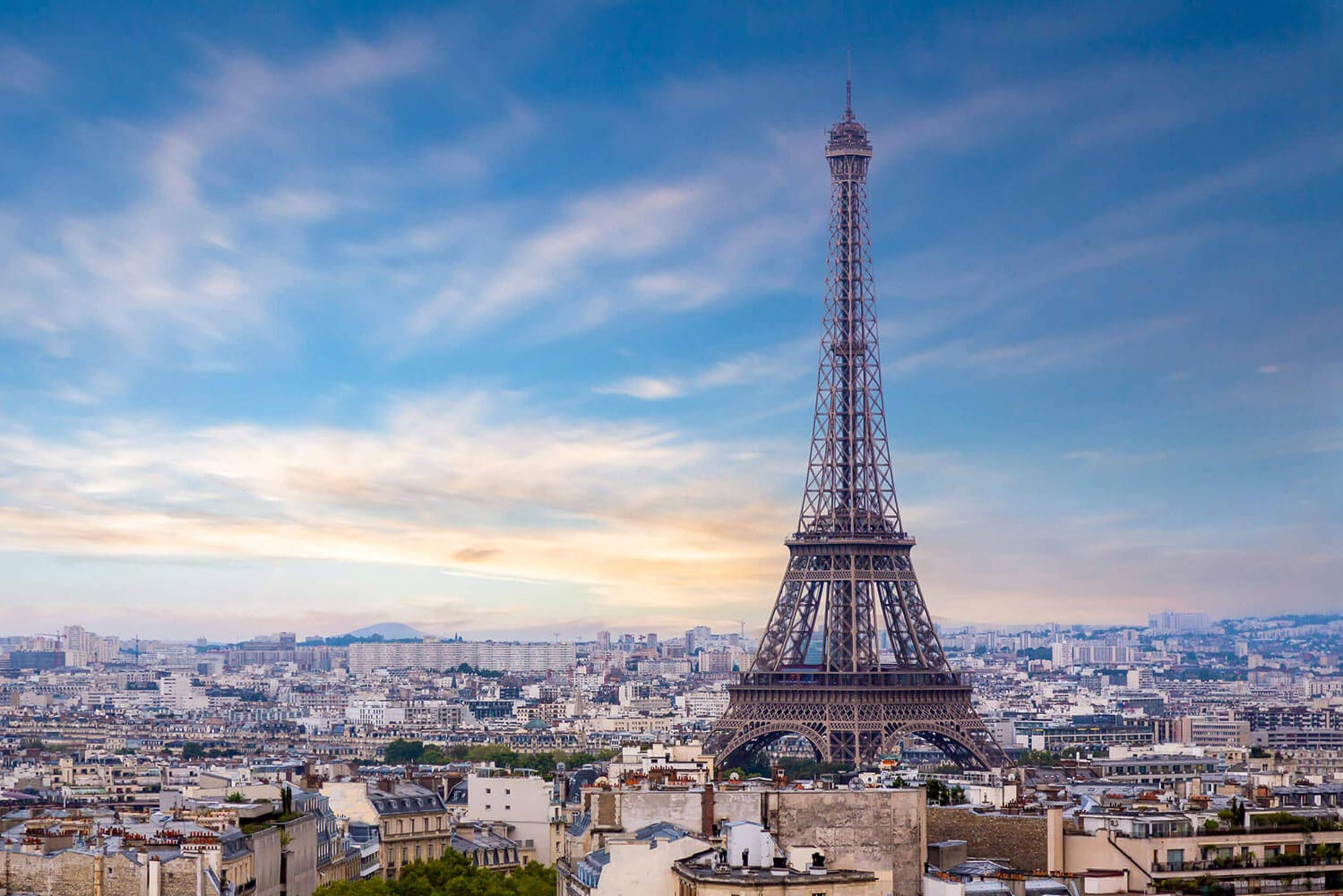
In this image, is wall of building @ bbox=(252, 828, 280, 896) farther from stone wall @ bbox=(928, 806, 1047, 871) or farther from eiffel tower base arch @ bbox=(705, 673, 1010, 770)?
eiffel tower base arch @ bbox=(705, 673, 1010, 770)

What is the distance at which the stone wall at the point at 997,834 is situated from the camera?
4925 cm

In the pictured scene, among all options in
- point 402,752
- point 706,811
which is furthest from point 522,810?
point 402,752

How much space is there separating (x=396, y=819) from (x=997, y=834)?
29.4 m

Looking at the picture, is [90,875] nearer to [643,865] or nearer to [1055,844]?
[643,865]

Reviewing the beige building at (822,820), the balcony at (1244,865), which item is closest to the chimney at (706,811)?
the beige building at (822,820)

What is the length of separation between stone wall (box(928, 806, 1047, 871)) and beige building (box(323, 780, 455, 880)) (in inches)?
991

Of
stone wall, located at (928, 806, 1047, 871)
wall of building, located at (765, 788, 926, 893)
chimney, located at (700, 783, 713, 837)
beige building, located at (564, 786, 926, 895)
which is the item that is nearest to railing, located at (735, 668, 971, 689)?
stone wall, located at (928, 806, 1047, 871)

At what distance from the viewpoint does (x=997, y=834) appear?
5059cm

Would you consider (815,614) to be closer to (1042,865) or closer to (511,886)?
(511,886)

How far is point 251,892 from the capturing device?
5078 cm

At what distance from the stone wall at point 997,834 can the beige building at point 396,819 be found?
25176 millimetres

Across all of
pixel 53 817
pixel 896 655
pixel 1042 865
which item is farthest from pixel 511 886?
pixel 896 655

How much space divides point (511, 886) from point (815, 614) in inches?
2154

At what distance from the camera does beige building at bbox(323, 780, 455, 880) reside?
74750 mm
